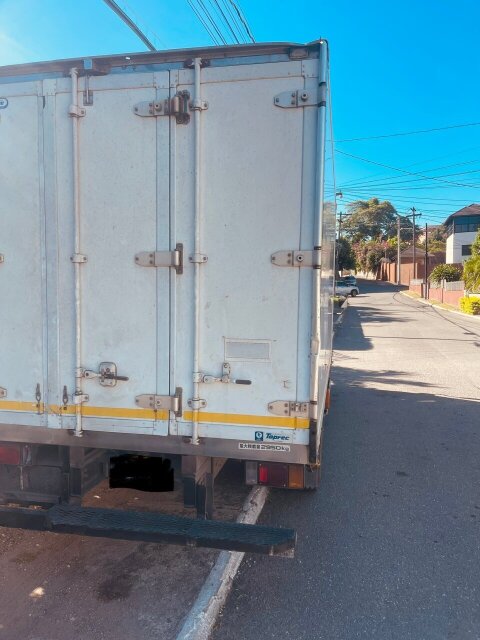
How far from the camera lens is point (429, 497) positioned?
15.5 feet

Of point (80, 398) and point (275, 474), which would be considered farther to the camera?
point (275, 474)

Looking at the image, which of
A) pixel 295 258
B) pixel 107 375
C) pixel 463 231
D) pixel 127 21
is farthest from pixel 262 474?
pixel 463 231

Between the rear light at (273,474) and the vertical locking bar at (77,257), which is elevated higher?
the vertical locking bar at (77,257)

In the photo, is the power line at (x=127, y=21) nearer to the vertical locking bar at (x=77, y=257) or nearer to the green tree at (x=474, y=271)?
the vertical locking bar at (x=77, y=257)

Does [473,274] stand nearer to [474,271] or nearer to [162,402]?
[474,271]

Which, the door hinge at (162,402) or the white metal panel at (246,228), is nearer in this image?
the white metal panel at (246,228)

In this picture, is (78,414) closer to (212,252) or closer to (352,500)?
(212,252)

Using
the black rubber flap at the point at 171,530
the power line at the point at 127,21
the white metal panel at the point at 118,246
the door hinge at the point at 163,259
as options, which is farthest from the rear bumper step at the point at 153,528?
the power line at the point at 127,21

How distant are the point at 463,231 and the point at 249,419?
5949 cm

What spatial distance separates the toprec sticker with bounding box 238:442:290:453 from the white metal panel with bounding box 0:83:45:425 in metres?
1.30

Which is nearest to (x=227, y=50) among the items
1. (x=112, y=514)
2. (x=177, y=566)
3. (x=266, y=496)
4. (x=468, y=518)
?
(x=112, y=514)

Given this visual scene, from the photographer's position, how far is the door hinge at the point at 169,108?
2902 millimetres

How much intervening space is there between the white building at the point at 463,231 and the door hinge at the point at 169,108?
189 ft

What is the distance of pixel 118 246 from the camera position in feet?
9.91
